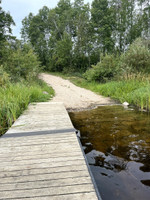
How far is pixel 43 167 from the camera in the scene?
1947 mm

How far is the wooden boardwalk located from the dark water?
1.92 ft

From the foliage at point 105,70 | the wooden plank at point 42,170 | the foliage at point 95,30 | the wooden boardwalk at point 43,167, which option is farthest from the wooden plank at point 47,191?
the foliage at point 95,30

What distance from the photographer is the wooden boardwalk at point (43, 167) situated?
150cm

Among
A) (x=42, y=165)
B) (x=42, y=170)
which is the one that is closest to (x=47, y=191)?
(x=42, y=170)

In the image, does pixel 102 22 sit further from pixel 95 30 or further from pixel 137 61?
pixel 137 61

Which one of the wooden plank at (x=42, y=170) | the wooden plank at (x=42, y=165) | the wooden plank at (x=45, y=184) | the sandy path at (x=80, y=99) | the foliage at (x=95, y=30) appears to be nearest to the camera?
the wooden plank at (x=45, y=184)

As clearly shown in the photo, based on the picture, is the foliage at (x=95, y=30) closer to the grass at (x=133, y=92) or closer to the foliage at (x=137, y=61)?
the foliage at (x=137, y=61)

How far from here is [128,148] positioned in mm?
3236

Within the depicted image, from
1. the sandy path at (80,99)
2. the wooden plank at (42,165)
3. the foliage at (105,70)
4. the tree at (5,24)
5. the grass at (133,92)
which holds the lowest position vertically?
the sandy path at (80,99)

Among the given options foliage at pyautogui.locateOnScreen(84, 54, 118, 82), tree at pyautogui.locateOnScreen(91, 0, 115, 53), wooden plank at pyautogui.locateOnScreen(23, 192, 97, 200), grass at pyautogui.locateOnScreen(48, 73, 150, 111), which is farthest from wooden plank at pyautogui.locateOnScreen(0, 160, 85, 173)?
tree at pyautogui.locateOnScreen(91, 0, 115, 53)

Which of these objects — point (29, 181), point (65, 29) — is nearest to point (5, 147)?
point (29, 181)

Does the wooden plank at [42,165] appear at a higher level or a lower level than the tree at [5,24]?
lower

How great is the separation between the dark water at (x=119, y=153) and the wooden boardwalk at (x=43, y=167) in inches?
23.1

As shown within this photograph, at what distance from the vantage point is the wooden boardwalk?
59.0 inches
